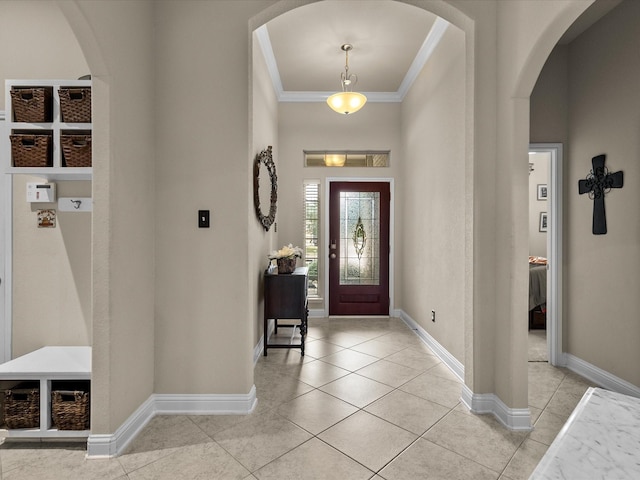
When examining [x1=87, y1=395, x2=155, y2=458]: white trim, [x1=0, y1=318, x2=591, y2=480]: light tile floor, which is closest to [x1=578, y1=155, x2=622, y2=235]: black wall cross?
[x1=0, y1=318, x2=591, y2=480]: light tile floor

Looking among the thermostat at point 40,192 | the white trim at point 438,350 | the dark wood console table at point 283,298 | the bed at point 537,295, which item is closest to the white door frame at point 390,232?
the white trim at point 438,350

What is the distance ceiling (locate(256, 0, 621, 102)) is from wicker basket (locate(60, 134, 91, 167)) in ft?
7.03

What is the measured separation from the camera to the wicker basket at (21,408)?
2025 mm

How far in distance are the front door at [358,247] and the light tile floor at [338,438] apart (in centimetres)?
219

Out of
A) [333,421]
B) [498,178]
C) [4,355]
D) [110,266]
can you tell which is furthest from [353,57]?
[4,355]

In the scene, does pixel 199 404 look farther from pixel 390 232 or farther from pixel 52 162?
pixel 390 232

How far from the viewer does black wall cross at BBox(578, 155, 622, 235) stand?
9.29 feet

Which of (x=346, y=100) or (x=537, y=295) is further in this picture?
(x=537, y=295)

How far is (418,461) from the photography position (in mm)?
1924

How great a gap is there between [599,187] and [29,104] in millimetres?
4143

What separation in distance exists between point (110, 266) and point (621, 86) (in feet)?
12.7

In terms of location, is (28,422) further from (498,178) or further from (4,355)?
(498,178)

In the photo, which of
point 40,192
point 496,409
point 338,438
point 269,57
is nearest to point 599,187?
point 496,409

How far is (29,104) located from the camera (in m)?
2.12
